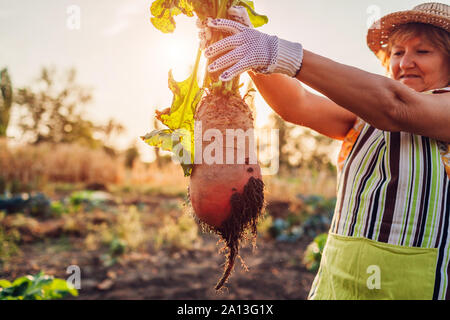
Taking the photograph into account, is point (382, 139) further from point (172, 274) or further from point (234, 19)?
point (172, 274)

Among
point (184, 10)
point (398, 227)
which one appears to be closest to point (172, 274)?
point (398, 227)

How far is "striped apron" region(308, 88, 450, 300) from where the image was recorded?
4.91 feet

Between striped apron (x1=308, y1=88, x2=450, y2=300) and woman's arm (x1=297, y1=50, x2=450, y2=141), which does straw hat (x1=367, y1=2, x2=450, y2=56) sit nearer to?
striped apron (x1=308, y1=88, x2=450, y2=300)

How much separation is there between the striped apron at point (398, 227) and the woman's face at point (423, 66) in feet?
0.76

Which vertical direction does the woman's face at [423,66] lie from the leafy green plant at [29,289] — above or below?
above

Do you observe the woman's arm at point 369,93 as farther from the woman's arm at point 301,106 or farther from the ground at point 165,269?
the ground at point 165,269

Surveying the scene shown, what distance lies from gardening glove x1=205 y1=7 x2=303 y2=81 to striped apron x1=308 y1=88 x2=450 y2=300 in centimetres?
72

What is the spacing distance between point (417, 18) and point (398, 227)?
115 cm

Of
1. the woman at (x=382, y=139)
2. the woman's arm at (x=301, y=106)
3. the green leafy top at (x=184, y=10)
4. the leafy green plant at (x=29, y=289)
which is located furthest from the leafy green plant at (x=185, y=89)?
the leafy green plant at (x=29, y=289)

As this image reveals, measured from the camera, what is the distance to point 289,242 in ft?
20.4

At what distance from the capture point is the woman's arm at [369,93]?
131 centimetres
